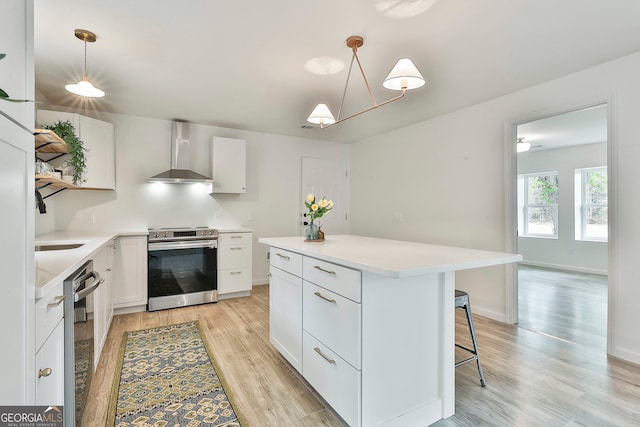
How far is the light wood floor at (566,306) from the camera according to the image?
9.75 feet

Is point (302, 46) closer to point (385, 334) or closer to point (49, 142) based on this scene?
point (385, 334)

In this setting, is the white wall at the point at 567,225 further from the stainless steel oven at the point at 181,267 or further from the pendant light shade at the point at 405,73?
the stainless steel oven at the point at 181,267

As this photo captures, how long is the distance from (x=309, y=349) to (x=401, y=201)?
9.70 feet

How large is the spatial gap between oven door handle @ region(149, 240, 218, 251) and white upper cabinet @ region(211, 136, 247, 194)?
77 centimetres

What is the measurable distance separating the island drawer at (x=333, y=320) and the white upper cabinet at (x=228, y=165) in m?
2.62

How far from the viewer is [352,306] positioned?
61.7 inches

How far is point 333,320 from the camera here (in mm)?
1729

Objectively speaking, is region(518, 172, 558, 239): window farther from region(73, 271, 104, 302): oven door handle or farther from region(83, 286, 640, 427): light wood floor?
region(73, 271, 104, 302): oven door handle

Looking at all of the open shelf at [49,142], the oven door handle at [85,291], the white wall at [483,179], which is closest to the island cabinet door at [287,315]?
the oven door handle at [85,291]

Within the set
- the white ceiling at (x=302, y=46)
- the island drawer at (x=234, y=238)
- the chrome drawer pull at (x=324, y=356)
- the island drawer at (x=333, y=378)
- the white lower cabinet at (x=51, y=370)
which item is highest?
→ the white ceiling at (x=302, y=46)

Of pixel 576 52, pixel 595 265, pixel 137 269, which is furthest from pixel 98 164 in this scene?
pixel 595 265

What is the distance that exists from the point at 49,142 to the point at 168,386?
230 cm

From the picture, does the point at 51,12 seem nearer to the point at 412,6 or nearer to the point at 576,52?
the point at 412,6

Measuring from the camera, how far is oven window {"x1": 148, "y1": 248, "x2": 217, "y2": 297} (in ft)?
11.7
